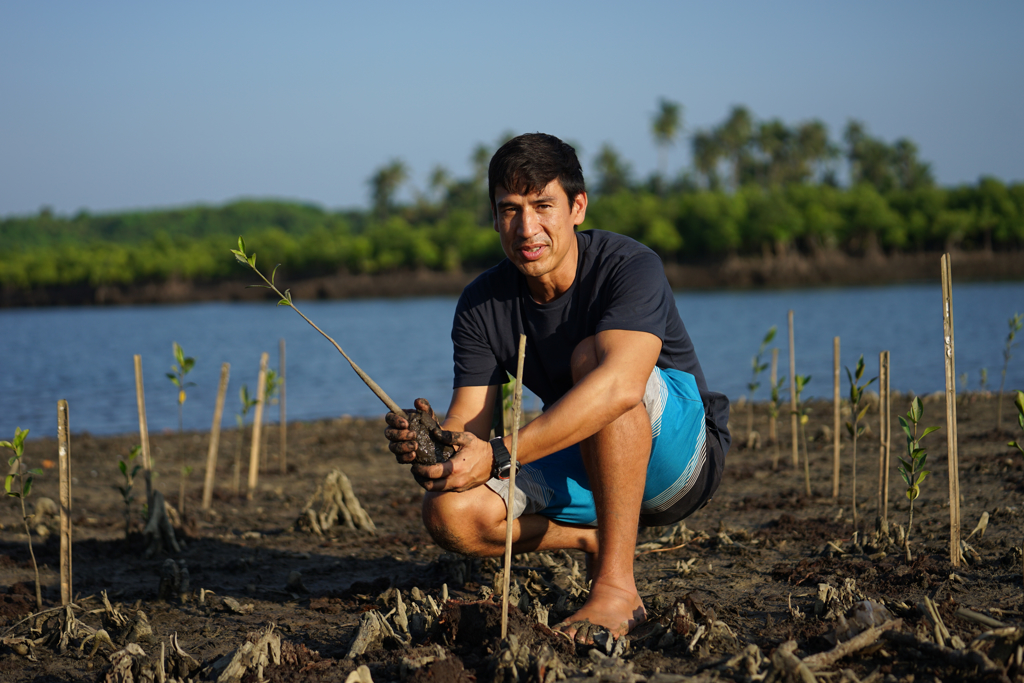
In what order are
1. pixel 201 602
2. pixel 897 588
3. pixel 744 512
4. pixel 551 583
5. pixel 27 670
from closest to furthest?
pixel 27 670, pixel 897 588, pixel 551 583, pixel 201 602, pixel 744 512

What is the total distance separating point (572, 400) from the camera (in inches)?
96.5

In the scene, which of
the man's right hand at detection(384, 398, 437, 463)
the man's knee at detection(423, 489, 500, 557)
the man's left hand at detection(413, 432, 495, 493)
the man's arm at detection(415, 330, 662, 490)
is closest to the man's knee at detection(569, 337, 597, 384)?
the man's arm at detection(415, 330, 662, 490)

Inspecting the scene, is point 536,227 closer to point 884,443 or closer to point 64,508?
point 884,443

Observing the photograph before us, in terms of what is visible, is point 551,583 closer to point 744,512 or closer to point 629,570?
point 629,570

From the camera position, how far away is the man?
8.21ft

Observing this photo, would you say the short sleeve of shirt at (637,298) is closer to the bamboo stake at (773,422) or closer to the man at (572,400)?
the man at (572,400)

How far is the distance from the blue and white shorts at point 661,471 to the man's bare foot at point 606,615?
0.41 meters

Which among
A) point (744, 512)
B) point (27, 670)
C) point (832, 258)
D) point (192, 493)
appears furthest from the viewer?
point (832, 258)

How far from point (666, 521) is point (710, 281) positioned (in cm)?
5662

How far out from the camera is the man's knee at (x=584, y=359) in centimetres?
273

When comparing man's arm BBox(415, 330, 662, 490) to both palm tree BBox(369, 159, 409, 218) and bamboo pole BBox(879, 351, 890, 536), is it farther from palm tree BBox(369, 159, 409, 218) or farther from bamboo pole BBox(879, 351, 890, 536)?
palm tree BBox(369, 159, 409, 218)

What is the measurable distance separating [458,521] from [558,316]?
32.7 inches

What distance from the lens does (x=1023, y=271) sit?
50.6m

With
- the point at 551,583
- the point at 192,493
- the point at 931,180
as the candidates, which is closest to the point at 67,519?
the point at 551,583
